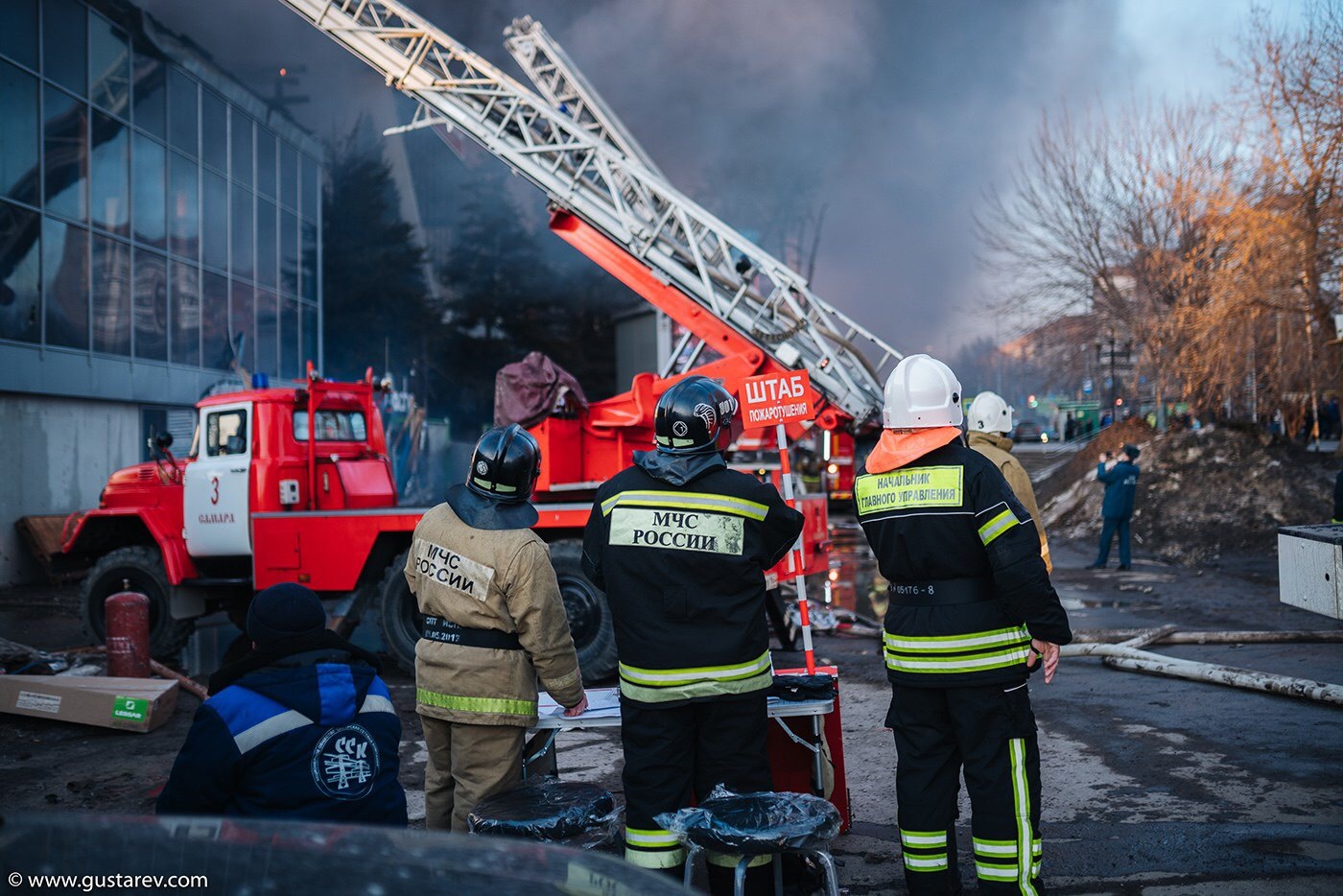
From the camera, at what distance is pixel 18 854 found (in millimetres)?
1469

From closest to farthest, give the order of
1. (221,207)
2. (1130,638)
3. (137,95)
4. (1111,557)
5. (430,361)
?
1. (1130,638)
2. (1111,557)
3. (137,95)
4. (221,207)
5. (430,361)

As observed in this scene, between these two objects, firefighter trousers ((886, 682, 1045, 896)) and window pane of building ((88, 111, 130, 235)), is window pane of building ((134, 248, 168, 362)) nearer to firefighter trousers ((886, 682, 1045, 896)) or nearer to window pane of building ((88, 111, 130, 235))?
window pane of building ((88, 111, 130, 235))

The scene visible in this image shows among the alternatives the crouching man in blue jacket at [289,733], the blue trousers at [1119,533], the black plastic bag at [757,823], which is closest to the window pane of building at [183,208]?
the blue trousers at [1119,533]

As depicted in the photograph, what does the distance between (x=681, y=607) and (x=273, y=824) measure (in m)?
1.82

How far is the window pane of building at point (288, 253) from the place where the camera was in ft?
74.5

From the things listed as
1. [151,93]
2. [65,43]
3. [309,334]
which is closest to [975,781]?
[65,43]

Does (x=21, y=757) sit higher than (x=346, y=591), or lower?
lower

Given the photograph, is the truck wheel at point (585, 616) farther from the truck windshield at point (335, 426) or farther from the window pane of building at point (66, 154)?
the window pane of building at point (66, 154)

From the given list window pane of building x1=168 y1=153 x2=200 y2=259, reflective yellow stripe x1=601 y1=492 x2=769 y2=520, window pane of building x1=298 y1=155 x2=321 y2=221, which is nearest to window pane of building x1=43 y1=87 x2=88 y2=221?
window pane of building x1=168 y1=153 x2=200 y2=259

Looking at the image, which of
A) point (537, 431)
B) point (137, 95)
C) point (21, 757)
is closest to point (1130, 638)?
point (537, 431)

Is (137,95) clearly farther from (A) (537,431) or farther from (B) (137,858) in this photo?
(B) (137,858)

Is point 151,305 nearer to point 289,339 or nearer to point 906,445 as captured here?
point 289,339

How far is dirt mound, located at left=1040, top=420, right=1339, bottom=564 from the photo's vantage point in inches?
633

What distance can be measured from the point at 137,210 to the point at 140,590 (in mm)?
10346
